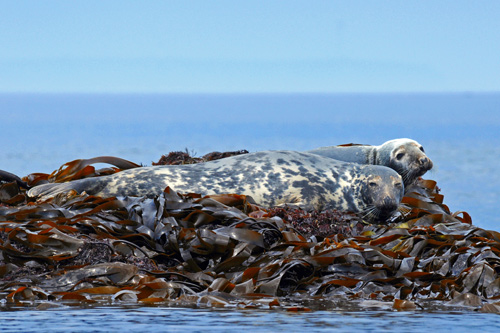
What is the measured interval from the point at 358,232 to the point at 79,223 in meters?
2.18

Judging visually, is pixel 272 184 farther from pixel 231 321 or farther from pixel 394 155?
pixel 231 321

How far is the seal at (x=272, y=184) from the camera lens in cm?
765

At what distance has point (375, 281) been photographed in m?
5.21

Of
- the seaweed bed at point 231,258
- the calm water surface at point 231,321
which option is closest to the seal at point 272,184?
the seaweed bed at point 231,258

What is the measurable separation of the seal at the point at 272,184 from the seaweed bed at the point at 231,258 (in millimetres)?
699

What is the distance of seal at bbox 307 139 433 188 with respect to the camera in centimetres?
889

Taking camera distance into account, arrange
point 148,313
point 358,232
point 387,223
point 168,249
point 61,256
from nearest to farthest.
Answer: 1. point 148,313
2. point 61,256
3. point 168,249
4. point 358,232
5. point 387,223

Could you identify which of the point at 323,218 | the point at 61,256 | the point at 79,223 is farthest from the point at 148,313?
the point at 323,218

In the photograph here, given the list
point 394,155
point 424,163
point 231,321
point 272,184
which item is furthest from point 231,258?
point 394,155

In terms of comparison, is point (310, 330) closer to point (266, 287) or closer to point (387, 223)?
point (266, 287)

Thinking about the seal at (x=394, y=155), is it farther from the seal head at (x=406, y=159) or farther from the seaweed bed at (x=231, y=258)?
the seaweed bed at (x=231, y=258)

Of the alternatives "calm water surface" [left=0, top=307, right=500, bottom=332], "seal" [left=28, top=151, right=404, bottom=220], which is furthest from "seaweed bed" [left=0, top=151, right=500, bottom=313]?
"seal" [left=28, top=151, right=404, bottom=220]

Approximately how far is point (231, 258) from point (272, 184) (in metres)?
2.41

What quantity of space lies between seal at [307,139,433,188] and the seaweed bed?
6.38 feet
